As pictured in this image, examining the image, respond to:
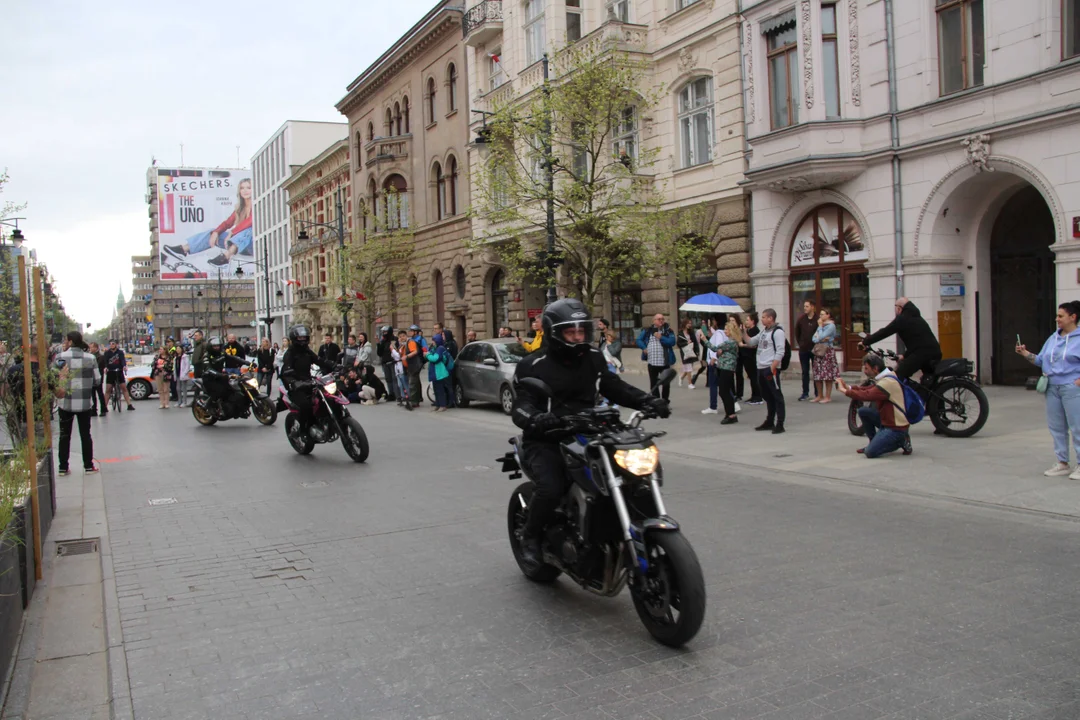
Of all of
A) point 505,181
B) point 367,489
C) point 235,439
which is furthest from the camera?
point 505,181

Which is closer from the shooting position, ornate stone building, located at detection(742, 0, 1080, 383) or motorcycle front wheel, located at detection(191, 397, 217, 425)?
ornate stone building, located at detection(742, 0, 1080, 383)

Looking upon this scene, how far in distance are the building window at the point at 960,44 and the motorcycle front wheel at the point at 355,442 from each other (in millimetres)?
12732

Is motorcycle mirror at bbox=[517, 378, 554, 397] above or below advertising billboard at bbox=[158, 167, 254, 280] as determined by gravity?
below

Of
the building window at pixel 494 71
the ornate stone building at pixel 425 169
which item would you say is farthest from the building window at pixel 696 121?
the ornate stone building at pixel 425 169

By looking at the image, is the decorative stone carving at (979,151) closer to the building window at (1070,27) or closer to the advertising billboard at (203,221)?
the building window at (1070,27)

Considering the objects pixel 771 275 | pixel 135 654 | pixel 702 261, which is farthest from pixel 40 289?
pixel 702 261

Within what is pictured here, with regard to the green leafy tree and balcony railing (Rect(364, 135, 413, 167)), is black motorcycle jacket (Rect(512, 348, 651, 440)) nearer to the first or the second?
the green leafy tree

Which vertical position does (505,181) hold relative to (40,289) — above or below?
above

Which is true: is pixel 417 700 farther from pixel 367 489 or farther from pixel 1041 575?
pixel 367 489

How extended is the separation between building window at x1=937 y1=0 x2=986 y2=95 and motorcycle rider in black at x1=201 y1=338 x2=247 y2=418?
1425cm

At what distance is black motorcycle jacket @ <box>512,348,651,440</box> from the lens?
5203 millimetres

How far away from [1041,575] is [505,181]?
1639cm

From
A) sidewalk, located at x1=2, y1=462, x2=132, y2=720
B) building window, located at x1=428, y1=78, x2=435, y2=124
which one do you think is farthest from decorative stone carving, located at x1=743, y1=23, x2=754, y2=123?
building window, located at x1=428, y1=78, x2=435, y2=124

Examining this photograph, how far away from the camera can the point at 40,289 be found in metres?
6.82
